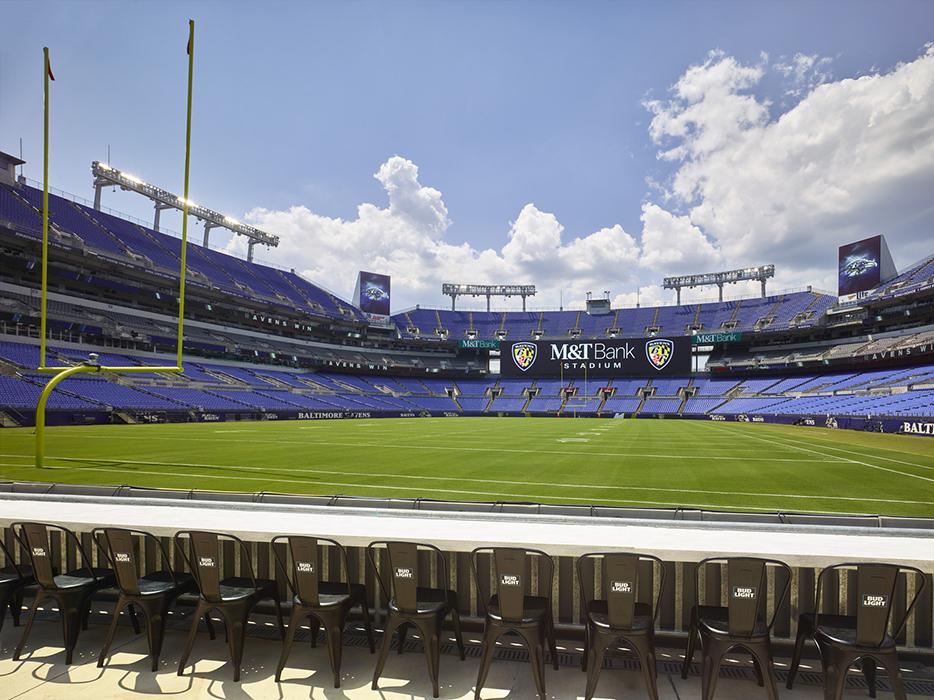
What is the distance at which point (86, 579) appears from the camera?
4.55 m

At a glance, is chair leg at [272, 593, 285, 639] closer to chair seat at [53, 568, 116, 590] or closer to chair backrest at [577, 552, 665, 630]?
chair seat at [53, 568, 116, 590]

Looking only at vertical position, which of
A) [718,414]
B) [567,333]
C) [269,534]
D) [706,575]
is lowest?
[718,414]

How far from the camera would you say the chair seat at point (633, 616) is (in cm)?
359

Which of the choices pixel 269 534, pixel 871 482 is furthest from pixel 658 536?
pixel 871 482

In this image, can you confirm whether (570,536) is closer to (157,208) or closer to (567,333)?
(157,208)

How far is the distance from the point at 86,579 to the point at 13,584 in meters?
0.68

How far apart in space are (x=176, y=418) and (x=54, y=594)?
3978cm

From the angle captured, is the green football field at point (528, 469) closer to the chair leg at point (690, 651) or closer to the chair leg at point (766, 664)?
the chair leg at point (690, 651)

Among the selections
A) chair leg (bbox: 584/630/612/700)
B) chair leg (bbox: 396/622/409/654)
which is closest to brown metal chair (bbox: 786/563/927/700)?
chair leg (bbox: 584/630/612/700)

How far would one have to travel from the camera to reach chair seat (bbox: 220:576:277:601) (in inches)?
167

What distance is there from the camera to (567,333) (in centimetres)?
8431

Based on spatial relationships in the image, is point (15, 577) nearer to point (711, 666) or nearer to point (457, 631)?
point (457, 631)

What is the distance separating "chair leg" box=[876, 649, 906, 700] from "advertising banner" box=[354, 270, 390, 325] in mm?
81580

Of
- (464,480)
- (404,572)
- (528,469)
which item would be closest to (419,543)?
(404,572)
